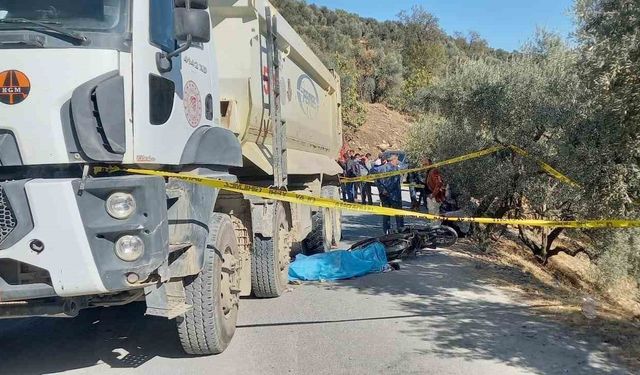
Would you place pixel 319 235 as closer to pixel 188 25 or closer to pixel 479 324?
pixel 479 324

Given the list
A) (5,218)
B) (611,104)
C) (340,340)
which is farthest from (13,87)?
(611,104)

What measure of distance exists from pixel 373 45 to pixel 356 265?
48.7 m

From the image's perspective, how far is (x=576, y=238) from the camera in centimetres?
1085

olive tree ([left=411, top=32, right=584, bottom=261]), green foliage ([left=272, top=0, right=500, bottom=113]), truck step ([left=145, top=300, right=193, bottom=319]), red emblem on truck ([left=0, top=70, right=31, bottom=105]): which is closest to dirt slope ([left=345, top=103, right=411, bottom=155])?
green foliage ([left=272, top=0, right=500, bottom=113])

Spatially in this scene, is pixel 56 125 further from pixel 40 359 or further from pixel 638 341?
pixel 638 341

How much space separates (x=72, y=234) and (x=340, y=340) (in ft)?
9.30

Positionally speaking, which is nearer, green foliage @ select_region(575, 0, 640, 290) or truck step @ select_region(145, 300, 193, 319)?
truck step @ select_region(145, 300, 193, 319)

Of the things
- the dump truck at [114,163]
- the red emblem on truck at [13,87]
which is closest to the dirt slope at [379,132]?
the dump truck at [114,163]

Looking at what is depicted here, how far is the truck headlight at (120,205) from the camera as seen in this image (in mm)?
3707

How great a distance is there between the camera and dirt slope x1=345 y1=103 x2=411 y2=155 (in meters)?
36.2

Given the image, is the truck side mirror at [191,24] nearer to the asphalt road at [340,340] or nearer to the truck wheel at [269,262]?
the asphalt road at [340,340]

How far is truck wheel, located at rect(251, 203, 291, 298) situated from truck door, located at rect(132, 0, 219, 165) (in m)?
2.21

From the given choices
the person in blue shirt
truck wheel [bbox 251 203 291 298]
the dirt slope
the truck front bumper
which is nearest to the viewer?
the truck front bumper

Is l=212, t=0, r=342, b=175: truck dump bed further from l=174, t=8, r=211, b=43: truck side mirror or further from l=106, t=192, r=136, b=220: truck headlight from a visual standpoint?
l=106, t=192, r=136, b=220: truck headlight
